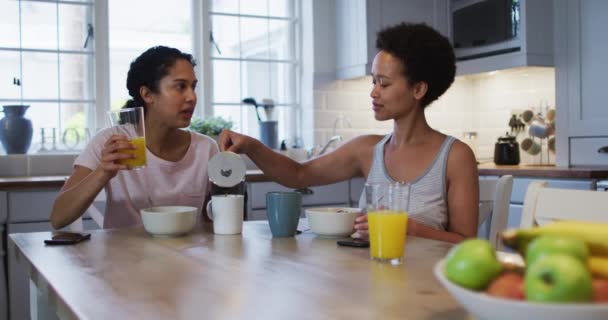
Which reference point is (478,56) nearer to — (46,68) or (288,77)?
(288,77)

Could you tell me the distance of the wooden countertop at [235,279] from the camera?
886 millimetres

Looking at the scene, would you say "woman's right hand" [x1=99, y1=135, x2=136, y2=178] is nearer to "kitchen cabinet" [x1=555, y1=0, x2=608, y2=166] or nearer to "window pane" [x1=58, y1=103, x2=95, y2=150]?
"window pane" [x1=58, y1=103, x2=95, y2=150]

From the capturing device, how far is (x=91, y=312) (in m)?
0.90

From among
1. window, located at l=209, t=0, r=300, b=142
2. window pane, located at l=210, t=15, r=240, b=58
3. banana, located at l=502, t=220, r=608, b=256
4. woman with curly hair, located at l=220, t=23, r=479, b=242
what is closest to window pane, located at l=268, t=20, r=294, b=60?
window, located at l=209, t=0, r=300, b=142

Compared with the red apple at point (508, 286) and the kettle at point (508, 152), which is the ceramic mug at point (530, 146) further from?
the red apple at point (508, 286)

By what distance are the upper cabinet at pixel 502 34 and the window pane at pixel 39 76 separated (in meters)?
2.51

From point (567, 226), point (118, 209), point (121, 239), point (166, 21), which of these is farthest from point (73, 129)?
point (567, 226)

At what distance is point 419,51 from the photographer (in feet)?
6.34

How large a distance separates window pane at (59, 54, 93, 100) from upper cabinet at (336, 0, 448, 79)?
163cm

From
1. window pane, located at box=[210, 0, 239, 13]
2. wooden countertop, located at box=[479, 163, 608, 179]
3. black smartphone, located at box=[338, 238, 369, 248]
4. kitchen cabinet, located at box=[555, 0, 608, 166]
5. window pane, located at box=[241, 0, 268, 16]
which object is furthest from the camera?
window pane, located at box=[241, 0, 268, 16]

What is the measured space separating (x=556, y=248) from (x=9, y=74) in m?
3.58

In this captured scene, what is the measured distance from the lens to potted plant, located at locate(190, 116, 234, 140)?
3.79 metres

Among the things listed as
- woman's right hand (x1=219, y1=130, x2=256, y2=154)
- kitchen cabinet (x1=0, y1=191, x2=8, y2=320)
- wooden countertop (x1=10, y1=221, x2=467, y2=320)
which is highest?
woman's right hand (x1=219, y1=130, x2=256, y2=154)

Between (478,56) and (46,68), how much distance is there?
8.63 ft
